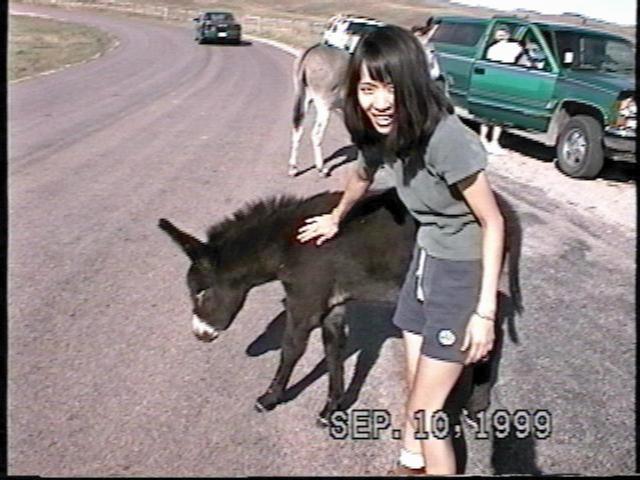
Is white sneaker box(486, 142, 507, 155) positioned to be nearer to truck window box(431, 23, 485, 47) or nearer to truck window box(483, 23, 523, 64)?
truck window box(483, 23, 523, 64)

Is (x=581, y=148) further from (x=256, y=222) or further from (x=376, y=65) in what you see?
(x=376, y=65)

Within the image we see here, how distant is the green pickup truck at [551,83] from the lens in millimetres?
7965

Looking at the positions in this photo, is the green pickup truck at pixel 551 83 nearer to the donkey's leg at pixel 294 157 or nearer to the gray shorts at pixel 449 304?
the donkey's leg at pixel 294 157

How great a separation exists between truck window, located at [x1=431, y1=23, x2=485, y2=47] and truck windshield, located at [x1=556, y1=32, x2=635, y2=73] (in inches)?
63.1

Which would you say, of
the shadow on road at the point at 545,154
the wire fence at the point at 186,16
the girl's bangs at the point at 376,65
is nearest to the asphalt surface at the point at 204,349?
the wire fence at the point at 186,16

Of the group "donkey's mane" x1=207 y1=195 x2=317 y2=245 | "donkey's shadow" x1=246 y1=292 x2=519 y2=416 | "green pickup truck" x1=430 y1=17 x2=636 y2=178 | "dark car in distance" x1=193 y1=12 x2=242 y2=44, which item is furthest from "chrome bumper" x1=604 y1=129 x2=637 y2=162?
"dark car in distance" x1=193 y1=12 x2=242 y2=44

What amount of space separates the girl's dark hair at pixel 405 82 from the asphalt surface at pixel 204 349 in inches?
52.7

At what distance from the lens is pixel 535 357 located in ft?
12.5

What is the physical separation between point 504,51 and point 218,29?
6477 millimetres

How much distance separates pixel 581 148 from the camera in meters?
8.30

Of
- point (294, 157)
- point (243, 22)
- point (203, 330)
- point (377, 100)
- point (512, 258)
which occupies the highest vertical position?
point (377, 100)

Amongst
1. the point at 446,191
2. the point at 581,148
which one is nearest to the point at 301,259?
the point at 446,191

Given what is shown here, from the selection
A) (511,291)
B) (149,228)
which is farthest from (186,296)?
(511,291)

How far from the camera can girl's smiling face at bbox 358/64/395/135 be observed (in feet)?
6.66
